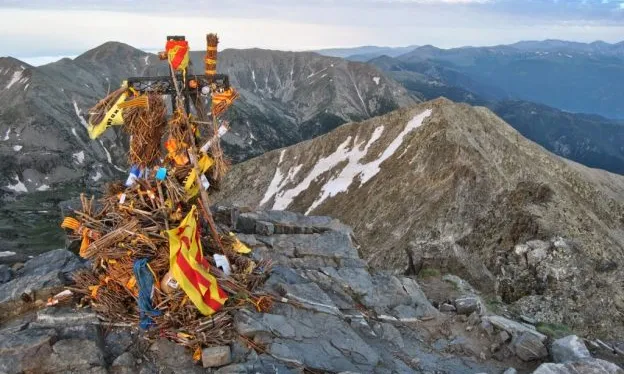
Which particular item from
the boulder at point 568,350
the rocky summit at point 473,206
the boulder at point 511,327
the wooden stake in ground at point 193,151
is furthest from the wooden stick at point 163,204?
the rocky summit at point 473,206

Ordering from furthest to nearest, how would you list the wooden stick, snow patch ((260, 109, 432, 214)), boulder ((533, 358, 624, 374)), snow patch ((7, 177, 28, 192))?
snow patch ((7, 177, 28, 192)), snow patch ((260, 109, 432, 214)), boulder ((533, 358, 624, 374)), the wooden stick

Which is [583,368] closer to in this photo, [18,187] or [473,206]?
[473,206]

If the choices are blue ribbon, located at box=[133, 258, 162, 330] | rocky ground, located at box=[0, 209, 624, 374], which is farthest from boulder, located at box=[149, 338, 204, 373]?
blue ribbon, located at box=[133, 258, 162, 330]

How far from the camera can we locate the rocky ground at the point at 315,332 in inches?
418

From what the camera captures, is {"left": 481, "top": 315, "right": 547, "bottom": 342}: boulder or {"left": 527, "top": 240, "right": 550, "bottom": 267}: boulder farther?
{"left": 527, "top": 240, "right": 550, "bottom": 267}: boulder

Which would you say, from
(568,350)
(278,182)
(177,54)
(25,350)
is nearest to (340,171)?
(278,182)

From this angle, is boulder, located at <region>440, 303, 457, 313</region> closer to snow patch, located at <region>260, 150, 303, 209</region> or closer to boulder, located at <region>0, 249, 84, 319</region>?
boulder, located at <region>0, 249, 84, 319</region>

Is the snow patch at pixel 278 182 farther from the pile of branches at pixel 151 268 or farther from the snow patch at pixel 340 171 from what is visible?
A: the pile of branches at pixel 151 268

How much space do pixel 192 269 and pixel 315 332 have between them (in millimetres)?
3777

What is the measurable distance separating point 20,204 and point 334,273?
175 m

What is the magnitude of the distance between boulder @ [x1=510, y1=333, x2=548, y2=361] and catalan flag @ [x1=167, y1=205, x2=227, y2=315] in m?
8.90

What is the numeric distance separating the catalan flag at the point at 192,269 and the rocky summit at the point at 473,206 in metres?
13.4

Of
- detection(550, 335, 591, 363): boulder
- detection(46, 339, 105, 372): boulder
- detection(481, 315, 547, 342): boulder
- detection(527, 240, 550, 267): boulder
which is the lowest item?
detection(527, 240, 550, 267): boulder

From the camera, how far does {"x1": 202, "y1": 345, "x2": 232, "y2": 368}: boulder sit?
10.6m
